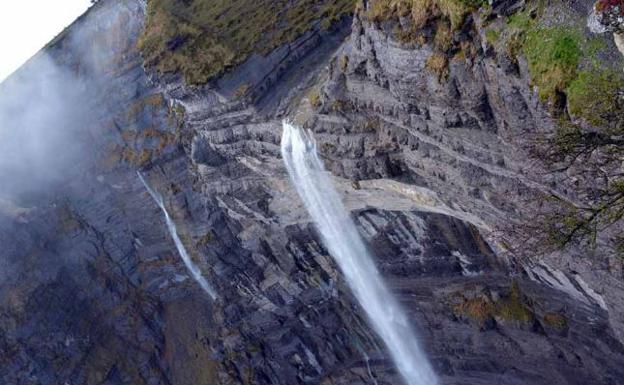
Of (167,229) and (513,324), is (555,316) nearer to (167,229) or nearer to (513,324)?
(513,324)

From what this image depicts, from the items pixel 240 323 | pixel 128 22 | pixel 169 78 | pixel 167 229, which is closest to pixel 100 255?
pixel 167 229

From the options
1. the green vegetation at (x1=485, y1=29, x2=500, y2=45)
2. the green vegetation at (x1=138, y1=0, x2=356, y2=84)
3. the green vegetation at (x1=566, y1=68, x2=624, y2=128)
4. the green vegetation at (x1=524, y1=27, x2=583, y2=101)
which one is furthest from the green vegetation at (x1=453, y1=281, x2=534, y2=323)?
the green vegetation at (x1=138, y1=0, x2=356, y2=84)

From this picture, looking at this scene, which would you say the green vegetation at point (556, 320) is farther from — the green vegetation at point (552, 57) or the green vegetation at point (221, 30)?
the green vegetation at point (221, 30)

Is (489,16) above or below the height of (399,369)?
above

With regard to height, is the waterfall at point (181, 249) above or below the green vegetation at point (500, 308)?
above

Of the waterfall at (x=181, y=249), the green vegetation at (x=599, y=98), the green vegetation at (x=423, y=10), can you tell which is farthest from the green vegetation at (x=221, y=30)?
the green vegetation at (x=599, y=98)

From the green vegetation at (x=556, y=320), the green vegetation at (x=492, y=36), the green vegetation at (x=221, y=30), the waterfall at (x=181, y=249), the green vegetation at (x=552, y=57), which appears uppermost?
the green vegetation at (x=221, y=30)
